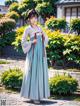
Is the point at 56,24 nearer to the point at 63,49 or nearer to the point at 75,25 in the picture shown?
the point at 75,25

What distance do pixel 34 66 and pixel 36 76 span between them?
238mm

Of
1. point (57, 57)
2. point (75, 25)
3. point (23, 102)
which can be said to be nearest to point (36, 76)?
point (23, 102)

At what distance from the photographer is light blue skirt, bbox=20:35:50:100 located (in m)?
9.33

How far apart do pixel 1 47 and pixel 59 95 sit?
11499 millimetres

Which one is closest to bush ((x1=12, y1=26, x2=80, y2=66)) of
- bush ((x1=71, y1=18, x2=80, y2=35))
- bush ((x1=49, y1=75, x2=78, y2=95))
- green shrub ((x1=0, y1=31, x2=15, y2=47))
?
bush ((x1=49, y1=75, x2=78, y2=95))

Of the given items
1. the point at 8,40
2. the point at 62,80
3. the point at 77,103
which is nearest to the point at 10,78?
the point at 62,80

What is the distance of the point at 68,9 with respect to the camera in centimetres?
3177

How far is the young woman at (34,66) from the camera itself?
9.33m

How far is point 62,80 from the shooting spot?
409 inches

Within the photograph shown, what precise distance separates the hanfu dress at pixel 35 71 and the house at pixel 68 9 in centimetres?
2091

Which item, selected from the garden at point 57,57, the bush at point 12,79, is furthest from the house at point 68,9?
the bush at point 12,79

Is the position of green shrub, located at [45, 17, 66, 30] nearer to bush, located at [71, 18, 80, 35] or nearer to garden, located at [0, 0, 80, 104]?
garden, located at [0, 0, 80, 104]

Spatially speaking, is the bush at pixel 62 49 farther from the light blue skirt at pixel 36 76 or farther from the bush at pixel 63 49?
the light blue skirt at pixel 36 76

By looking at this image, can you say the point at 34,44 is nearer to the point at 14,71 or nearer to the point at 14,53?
the point at 14,71
